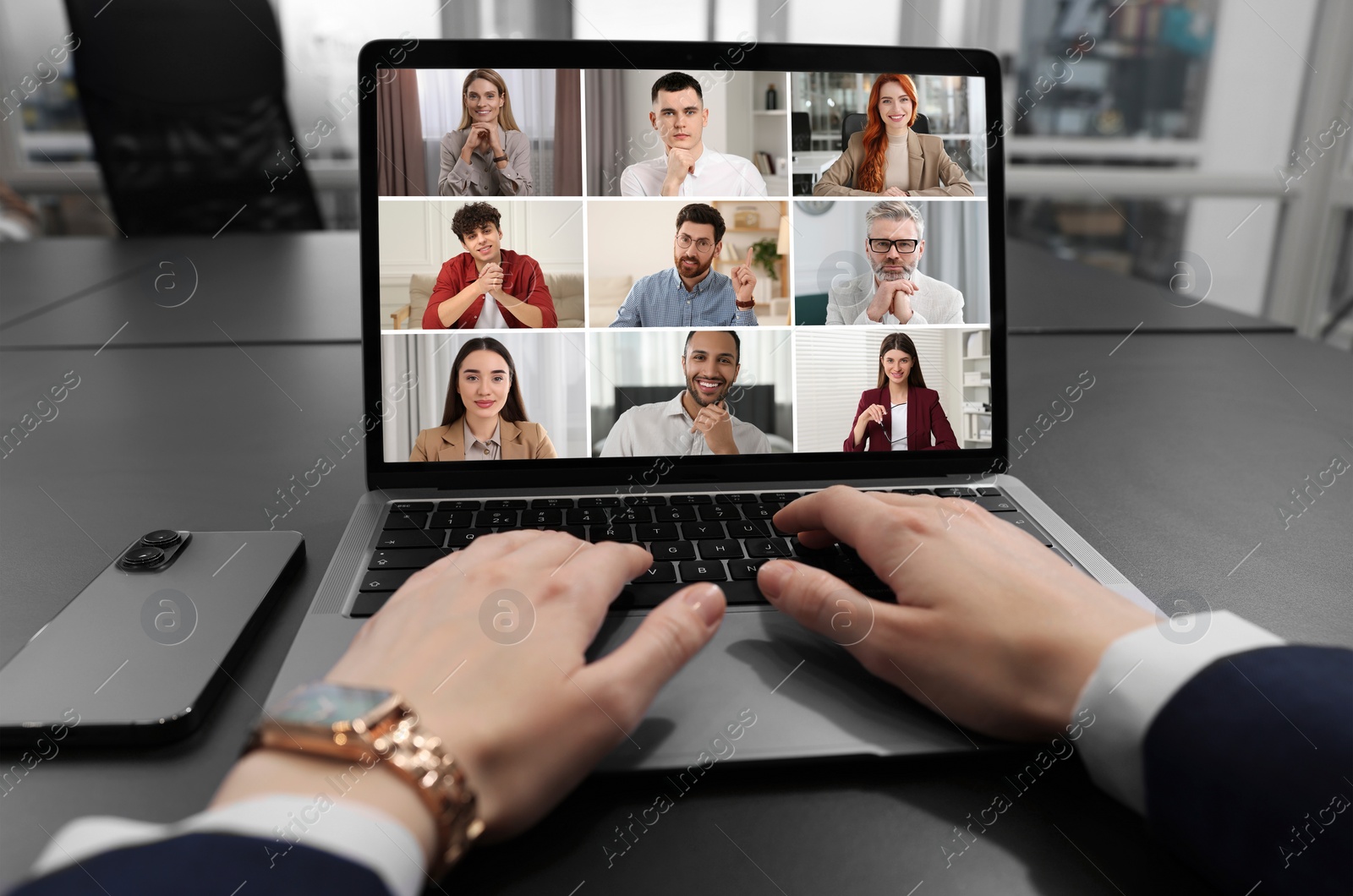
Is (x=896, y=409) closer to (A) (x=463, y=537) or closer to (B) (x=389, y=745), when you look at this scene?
(A) (x=463, y=537)

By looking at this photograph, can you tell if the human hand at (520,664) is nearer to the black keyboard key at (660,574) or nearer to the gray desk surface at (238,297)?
the black keyboard key at (660,574)

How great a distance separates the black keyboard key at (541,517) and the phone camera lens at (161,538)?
0.24 metres

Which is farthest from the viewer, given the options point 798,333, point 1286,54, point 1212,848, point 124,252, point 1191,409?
point 1286,54

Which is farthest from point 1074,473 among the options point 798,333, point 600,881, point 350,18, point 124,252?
point 350,18

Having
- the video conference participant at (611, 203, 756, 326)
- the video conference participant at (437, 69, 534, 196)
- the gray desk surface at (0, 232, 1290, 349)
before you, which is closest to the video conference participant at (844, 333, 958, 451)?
the video conference participant at (611, 203, 756, 326)

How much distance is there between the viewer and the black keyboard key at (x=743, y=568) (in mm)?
596

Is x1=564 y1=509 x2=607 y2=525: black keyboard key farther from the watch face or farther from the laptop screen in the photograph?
the watch face

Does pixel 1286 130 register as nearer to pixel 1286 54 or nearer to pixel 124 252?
pixel 1286 54

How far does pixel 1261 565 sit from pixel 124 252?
202cm

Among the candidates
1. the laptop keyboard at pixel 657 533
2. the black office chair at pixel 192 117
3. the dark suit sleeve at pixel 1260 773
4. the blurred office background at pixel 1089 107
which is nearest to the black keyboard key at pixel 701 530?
the laptop keyboard at pixel 657 533

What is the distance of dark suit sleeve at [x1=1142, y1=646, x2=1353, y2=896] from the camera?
1.22ft

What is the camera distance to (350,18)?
2936 millimetres

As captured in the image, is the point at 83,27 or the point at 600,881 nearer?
the point at 600,881

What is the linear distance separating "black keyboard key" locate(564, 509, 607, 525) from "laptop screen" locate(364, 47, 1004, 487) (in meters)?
0.06
